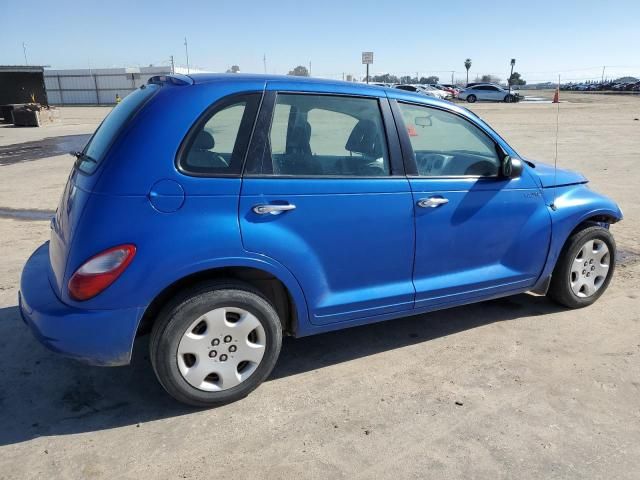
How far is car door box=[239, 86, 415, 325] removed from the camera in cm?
295

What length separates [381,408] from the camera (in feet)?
10.00

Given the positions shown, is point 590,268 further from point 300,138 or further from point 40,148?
point 40,148

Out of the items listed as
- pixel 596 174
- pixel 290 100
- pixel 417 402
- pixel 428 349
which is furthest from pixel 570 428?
pixel 596 174

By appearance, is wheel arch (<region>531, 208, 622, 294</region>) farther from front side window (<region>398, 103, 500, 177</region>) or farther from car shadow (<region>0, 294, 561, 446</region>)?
front side window (<region>398, 103, 500, 177</region>)

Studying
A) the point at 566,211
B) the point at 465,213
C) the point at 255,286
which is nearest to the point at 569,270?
the point at 566,211

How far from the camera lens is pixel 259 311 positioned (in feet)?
9.80

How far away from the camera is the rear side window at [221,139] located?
283 centimetres

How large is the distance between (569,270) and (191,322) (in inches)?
119

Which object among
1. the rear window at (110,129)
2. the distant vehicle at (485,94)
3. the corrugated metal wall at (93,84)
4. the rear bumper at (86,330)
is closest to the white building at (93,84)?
the corrugated metal wall at (93,84)

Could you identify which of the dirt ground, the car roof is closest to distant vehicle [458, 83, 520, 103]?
the dirt ground

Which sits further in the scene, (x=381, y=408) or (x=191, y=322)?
(x=381, y=408)

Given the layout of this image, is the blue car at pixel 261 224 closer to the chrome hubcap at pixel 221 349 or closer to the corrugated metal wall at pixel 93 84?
the chrome hubcap at pixel 221 349

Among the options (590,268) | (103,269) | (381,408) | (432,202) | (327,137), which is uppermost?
(327,137)

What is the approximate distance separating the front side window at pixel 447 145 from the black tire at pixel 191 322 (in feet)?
4.59
